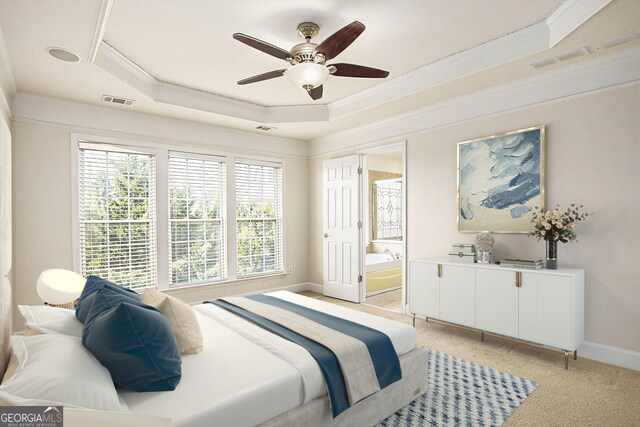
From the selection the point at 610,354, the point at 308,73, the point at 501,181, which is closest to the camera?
the point at 308,73

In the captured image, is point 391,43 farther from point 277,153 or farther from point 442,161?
point 277,153

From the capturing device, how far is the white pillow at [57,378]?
1178mm

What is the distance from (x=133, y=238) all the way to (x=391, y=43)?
3.69 meters

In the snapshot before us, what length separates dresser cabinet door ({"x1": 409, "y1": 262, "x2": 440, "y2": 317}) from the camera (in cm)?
390

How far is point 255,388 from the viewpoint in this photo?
166 centimetres

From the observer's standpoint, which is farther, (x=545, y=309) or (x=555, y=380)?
(x=545, y=309)

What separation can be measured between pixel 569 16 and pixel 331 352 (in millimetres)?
2855

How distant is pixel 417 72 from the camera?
12.1 ft

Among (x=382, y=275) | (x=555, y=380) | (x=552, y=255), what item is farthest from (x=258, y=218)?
(x=555, y=380)

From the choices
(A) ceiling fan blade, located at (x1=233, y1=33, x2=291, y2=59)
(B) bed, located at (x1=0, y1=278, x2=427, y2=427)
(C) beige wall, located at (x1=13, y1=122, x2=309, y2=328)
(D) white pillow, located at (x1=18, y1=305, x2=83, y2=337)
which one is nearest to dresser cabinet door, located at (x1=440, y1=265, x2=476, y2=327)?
(B) bed, located at (x1=0, y1=278, x2=427, y2=427)

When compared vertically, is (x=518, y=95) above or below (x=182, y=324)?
above

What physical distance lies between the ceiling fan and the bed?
1.87m

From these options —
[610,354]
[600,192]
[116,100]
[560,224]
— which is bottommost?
[610,354]

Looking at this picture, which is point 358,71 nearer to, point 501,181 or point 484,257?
point 501,181
